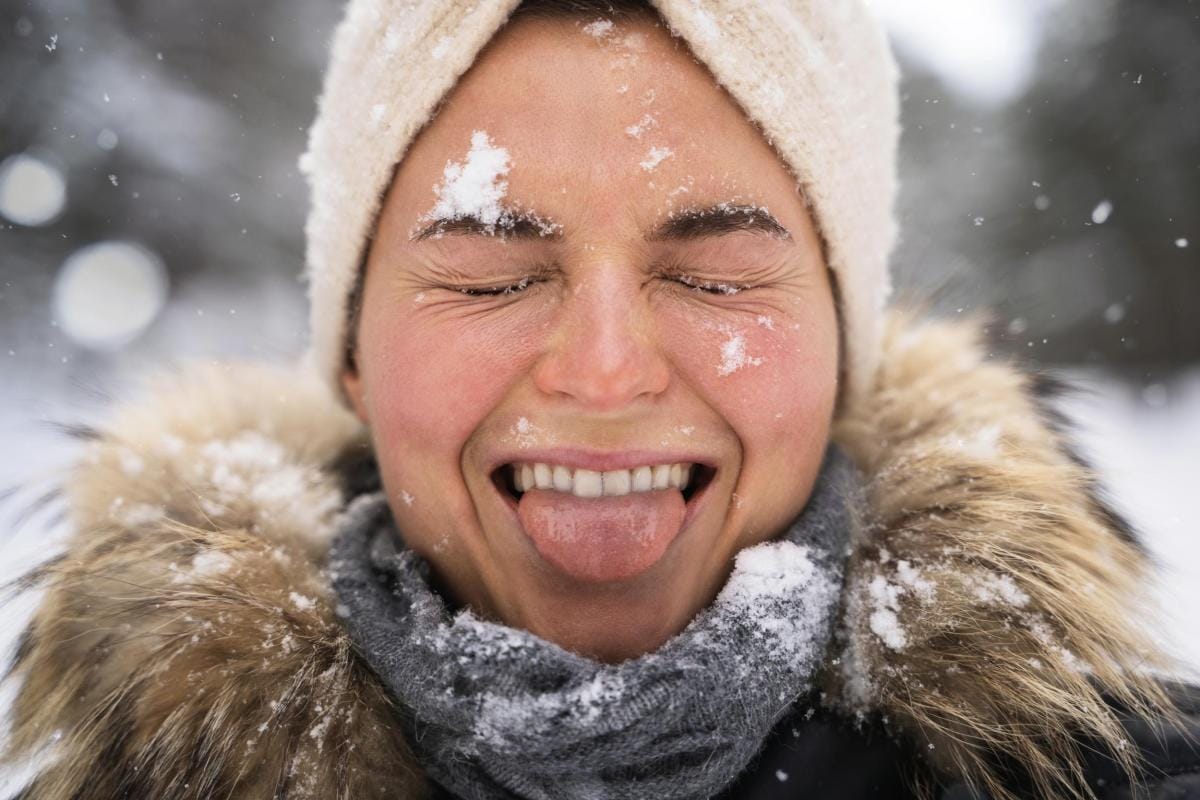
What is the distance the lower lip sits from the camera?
4.73 ft

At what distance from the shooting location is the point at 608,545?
4.74 ft

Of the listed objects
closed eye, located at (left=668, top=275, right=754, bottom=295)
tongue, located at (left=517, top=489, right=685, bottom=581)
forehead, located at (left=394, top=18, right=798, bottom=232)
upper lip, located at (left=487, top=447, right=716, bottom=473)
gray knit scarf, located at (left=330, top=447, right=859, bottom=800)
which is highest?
forehead, located at (left=394, top=18, right=798, bottom=232)

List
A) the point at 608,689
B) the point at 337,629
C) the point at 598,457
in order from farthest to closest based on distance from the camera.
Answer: the point at 337,629
the point at 598,457
the point at 608,689

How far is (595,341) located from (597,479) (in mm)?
257

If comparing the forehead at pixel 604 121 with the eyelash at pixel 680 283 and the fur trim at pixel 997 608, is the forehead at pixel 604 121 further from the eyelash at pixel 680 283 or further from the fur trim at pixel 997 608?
the fur trim at pixel 997 608

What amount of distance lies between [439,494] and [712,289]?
25.2 inches

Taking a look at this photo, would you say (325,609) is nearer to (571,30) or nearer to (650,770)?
(650,770)

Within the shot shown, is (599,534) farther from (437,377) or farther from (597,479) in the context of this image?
(437,377)

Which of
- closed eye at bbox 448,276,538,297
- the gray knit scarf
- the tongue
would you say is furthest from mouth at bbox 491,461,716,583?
closed eye at bbox 448,276,538,297

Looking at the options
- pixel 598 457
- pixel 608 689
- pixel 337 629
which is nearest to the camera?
pixel 608 689

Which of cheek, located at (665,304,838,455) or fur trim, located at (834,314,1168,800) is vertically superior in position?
cheek, located at (665,304,838,455)

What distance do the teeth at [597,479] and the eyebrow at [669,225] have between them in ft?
1.35

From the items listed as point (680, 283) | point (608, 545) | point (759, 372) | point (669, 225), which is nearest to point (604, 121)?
point (669, 225)

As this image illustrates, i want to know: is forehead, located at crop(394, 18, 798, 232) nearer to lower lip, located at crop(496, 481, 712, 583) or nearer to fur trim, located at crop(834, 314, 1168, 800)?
lower lip, located at crop(496, 481, 712, 583)
